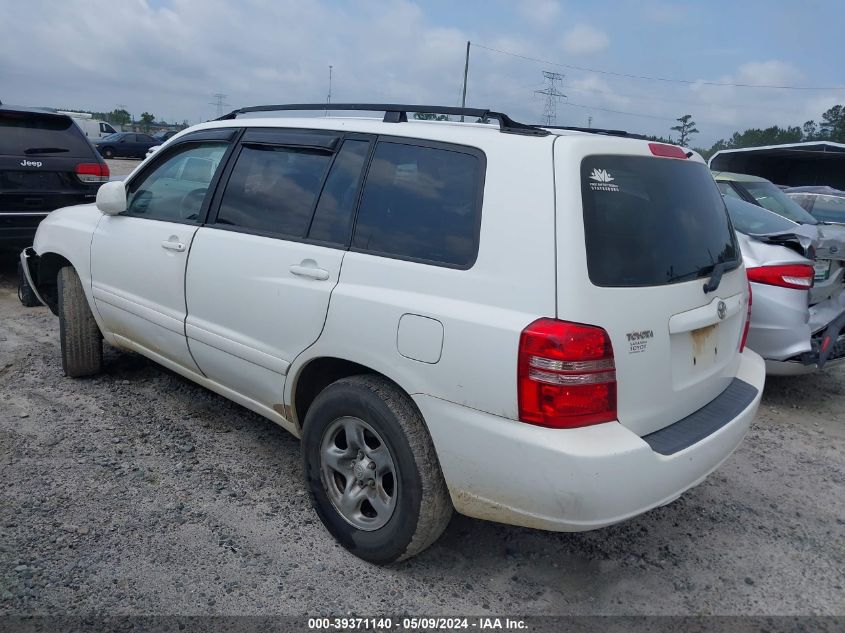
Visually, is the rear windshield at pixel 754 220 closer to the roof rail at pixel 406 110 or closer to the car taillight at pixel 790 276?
the car taillight at pixel 790 276

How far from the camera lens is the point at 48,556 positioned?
2729 millimetres

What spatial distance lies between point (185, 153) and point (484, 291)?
2.39m

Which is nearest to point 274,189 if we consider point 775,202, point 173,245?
point 173,245

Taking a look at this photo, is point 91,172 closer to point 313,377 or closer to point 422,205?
point 313,377

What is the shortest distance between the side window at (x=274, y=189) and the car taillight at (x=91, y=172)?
445cm

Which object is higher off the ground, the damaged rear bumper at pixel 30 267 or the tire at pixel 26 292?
the damaged rear bumper at pixel 30 267

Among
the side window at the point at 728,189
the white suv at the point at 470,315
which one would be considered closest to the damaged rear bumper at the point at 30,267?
the white suv at the point at 470,315

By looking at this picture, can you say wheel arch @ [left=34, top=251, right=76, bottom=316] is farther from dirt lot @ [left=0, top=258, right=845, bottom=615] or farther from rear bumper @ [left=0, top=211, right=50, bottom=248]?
rear bumper @ [left=0, top=211, right=50, bottom=248]

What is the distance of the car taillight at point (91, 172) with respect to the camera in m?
7.05

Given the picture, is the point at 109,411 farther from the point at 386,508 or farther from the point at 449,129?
the point at 449,129

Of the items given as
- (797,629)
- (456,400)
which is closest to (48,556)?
(456,400)


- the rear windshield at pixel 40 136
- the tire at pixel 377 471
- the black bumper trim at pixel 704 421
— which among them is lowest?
the tire at pixel 377 471

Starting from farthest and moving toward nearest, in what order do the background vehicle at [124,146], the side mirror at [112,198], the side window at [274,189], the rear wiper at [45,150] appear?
the background vehicle at [124,146] → the rear wiper at [45,150] → the side mirror at [112,198] → the side window at [274,189]

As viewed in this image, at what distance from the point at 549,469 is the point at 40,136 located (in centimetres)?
671
